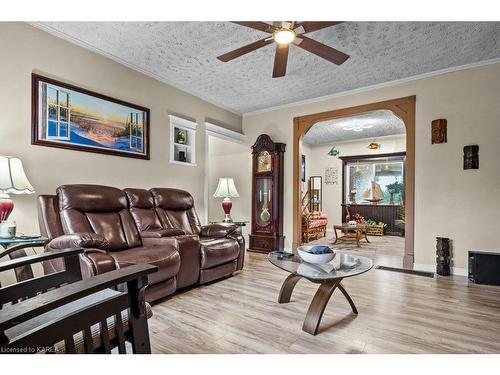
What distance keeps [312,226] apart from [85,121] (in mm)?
4852

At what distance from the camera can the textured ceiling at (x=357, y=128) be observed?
5.67 m

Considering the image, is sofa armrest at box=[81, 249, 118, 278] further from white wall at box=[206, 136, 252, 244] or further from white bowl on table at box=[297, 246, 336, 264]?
white wall at box=[206, 136, 252, 244]

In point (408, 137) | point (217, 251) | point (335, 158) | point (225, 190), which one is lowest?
point (217, 251)

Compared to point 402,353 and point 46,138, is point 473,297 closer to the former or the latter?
point 402,353

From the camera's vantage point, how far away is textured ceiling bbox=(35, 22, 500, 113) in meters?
2.75

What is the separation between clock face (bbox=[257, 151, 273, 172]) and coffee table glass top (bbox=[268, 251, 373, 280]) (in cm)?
264

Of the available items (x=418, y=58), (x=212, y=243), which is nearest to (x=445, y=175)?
(x=418, y=58)

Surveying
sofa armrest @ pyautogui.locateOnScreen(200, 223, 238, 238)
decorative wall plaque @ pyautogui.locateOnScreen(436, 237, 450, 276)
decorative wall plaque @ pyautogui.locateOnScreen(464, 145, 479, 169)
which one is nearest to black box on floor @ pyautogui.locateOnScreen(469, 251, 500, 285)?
decorative wall plaque @ pyautogui.locateOnScreen(436, 237, 450, 276)

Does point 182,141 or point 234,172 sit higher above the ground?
point 182,141

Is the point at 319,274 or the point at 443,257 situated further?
the point at 443,257

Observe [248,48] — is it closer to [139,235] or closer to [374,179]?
[139,235]

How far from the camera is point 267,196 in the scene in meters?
5.05

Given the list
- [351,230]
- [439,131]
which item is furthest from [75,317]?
[351,230]
